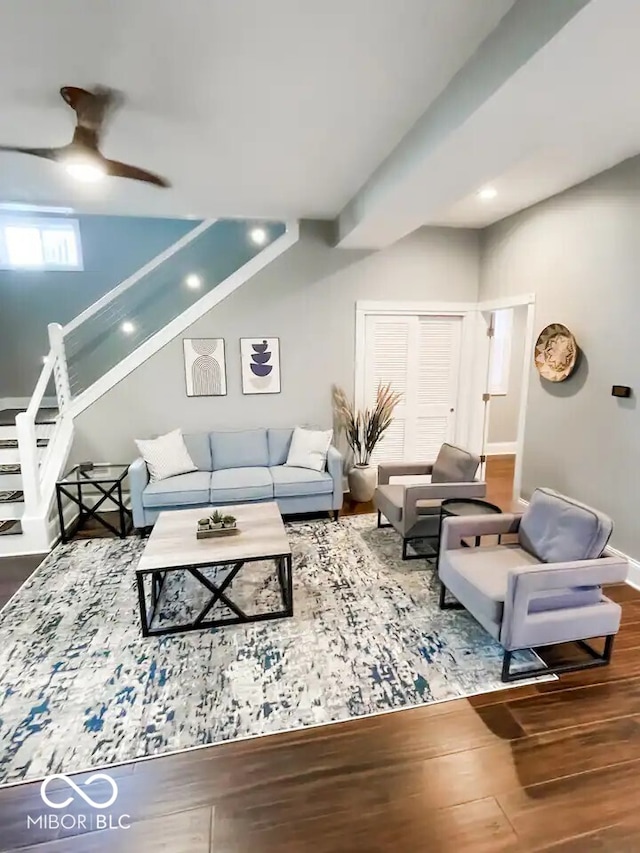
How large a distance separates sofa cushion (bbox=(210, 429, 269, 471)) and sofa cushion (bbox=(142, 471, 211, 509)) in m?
0.51

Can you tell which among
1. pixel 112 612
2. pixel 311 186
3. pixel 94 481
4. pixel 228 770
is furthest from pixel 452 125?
pixel 94 481

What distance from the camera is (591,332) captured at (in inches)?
145

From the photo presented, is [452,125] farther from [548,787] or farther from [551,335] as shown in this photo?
[548,787]

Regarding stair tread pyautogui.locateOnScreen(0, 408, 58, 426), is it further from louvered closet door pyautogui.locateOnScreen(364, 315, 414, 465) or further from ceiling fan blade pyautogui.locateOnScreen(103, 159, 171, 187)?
louvered closet door pyautogui.locateOnScreen(364, 315, 414, 465)

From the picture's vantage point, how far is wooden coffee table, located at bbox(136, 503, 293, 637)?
266 centimetres

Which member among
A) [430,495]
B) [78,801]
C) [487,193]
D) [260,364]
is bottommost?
[78,801]

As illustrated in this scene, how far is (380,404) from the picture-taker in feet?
16.6

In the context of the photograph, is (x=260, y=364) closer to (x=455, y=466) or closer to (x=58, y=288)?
(x=455, y=466)

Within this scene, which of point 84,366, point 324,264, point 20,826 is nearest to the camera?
point 20,826

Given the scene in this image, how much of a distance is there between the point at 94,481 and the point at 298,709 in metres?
2.91

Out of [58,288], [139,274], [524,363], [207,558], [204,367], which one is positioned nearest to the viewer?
[207,558]

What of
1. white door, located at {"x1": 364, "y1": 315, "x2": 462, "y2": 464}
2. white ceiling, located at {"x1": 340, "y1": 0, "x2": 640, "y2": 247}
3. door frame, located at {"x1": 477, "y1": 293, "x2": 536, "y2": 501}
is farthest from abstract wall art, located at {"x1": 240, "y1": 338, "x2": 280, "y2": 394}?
door frame, located at {"x1": 477, "y1": 293, "x2": 536, "y2": 501}

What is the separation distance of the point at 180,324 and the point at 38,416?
1.99m

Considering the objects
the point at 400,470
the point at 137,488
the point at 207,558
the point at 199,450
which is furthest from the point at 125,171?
the point at 400,470
